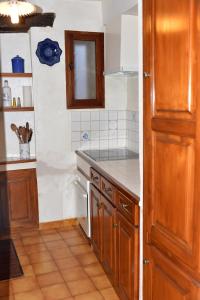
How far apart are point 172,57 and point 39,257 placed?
2.37 metres

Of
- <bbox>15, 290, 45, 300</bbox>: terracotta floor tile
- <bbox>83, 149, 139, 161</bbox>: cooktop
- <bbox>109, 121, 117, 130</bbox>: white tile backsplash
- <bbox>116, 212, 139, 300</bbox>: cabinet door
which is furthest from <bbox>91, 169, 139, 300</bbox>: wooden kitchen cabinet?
<bbox>109, 121, 117, 130</bbox>: white tile backsplash

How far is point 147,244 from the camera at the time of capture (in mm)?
1683

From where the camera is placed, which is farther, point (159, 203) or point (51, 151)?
point (51, 151)

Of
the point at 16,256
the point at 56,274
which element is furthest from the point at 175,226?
the point at 16,256

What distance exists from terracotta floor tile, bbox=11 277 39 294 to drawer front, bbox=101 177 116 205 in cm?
89

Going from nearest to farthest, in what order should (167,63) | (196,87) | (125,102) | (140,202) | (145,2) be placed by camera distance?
(196,87)
(167,63)
(145,2)
(140,202)
(125,102)

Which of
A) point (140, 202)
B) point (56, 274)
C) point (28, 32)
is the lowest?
point (56, 274)

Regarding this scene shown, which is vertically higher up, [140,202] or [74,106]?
[74,106]

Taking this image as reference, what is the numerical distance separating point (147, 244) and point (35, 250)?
1819 mm

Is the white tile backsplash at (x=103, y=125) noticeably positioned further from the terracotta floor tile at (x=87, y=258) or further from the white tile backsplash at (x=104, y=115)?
the terracotta floor tile at (x=87, y=258)

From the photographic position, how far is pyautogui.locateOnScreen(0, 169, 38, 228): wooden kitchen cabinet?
136 inches

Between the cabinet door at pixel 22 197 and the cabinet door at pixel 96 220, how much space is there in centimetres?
85

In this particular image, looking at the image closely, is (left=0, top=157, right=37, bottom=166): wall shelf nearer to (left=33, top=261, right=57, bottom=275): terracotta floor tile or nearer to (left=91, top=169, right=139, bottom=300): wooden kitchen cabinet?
(left=91, top=169, right=139, bottom=300): wooden kitchen cabinet

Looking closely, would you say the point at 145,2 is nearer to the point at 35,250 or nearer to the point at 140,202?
the point at 140,202
